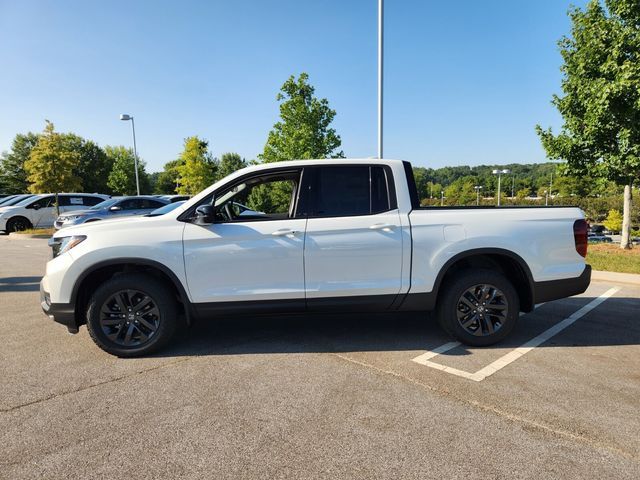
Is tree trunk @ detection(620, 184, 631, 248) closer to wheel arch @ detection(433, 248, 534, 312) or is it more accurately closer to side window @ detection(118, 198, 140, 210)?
wheel arch @ detection(433, 248, 534, 312)

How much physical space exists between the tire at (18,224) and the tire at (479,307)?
20307 millimetres

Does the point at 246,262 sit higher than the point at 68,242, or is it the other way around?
the point at 68,242

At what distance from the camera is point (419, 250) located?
4.07 metres

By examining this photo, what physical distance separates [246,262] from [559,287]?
10.4 feet

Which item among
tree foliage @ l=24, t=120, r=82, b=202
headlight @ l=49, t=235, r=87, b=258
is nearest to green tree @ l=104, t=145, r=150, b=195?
tree foliage @ l=24, t=120, r=82, b=202

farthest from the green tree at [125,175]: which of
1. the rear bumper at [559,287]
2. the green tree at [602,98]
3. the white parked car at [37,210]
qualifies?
the rear bumper at [559,287]

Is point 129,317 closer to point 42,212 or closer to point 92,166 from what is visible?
point 42,212

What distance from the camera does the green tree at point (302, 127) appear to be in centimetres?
2127

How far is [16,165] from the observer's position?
186ft

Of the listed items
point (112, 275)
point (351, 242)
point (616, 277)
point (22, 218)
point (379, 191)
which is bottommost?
point (616, 277)

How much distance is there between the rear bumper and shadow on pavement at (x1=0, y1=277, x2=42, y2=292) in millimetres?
7681

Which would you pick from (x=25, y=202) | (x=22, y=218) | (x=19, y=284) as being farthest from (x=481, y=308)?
(x=25, y=202)

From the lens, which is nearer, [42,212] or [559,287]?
[559,287]

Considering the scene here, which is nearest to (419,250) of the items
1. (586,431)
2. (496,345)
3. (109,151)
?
(496,345)
